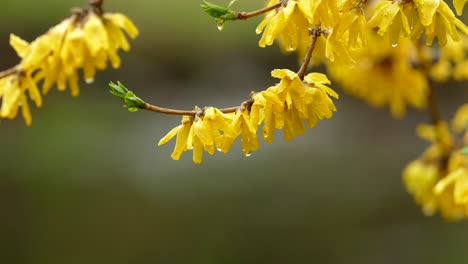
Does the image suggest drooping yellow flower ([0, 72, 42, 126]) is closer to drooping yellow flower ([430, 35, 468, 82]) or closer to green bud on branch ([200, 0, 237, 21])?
green bud on branch ([200, 0, 237, 21])

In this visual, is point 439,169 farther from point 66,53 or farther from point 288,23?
point 66,53

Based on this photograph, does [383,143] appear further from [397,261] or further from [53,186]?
[53,186]

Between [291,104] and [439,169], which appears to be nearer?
[291,104]

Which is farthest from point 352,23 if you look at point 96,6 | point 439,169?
point 439,169

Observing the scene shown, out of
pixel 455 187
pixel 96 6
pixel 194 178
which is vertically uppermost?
pixel 194 178

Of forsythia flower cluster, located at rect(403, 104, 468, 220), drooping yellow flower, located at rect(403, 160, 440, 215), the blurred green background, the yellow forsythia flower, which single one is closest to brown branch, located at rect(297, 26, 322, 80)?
the yellow forsythia flower

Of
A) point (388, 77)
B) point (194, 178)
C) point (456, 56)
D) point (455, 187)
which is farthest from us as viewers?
point (194, 178)

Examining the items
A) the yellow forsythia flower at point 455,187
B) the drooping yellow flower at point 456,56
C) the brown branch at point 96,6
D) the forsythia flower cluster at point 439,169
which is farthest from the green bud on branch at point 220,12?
the drooping yellow flower at point 456,56
